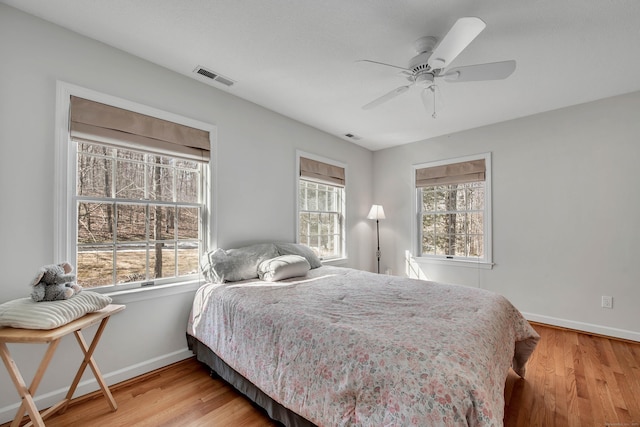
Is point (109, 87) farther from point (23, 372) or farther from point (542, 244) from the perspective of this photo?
point (542, 244)

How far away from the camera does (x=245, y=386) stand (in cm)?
188

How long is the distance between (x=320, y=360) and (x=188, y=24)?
7.43 feet

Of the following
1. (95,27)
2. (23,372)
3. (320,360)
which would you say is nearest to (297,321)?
(320,360)

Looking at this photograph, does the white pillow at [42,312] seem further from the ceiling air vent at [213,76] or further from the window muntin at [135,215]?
the ceiling air vent at [213,76]

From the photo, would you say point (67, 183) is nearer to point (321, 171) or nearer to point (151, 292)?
point (151, 292)

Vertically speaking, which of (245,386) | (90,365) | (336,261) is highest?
(336,261)

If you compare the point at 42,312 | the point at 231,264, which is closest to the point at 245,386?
the point at 231,264

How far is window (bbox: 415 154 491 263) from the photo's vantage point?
3832 millimetres

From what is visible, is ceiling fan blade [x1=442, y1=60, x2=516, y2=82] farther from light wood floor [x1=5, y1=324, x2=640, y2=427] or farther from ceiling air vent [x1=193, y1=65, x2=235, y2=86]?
light wood floor [x1=5, y1=324, x2=640, y2=427]

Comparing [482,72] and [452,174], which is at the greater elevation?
[482,72]

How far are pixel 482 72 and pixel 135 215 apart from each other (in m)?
2.86

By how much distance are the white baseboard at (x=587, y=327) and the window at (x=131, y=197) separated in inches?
156

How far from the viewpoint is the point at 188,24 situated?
1.90 m

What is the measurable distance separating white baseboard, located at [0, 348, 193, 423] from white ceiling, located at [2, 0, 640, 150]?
8.20 ft
